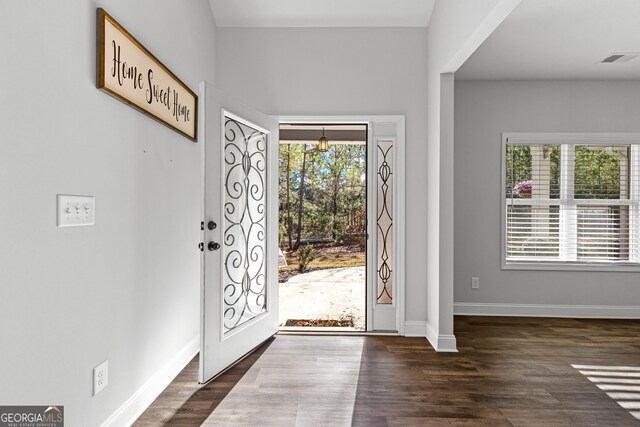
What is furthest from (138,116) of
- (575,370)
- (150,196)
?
(575,370)

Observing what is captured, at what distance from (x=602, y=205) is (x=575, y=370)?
234cm

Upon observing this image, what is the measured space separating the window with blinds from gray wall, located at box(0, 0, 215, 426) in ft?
12.2

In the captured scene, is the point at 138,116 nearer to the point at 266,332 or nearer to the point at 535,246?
the point at 266,332

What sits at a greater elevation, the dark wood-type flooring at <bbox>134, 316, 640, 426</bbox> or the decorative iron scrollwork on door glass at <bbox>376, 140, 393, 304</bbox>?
the decorative iron scrollwork on door glass at <bbox>376, 140, 393, 304</bbox>

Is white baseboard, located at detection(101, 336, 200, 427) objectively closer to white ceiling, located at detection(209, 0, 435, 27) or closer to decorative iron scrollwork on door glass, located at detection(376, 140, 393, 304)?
decorative iron scrollwork on door glass, located at detection(376, 140, 393, 304)

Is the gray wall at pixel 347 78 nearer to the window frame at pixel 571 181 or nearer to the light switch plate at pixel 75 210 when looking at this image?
the window frame at pixel 571 181

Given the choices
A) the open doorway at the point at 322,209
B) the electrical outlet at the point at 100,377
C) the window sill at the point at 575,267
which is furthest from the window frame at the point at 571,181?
the electrical outlet at the point at 100,377

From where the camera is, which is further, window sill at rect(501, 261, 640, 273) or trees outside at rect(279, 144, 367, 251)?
trees outside at rect(279, 144, 367, 251)

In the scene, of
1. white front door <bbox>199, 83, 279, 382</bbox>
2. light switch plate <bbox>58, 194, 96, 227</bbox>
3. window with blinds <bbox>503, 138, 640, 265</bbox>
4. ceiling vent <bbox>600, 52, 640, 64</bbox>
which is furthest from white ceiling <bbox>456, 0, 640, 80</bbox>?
light switch plate <bbox>58, 194, 96, 227</bbox>

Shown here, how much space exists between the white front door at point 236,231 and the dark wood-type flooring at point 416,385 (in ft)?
0.70

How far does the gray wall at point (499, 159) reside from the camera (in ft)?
14.1

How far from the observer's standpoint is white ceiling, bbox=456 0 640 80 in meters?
3.00

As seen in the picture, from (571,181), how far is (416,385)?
3224 mm

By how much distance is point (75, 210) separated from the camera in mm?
1588
